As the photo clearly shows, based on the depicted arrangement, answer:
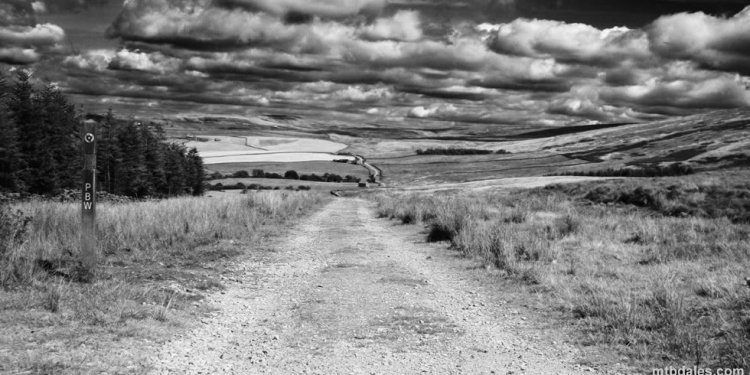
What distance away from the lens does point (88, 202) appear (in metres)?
8.65

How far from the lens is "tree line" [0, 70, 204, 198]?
141 ft

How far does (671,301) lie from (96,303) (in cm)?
734

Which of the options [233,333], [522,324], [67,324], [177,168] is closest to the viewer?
[67,324]

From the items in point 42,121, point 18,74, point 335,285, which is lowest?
point 335,285

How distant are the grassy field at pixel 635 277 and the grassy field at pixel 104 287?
5.11 m

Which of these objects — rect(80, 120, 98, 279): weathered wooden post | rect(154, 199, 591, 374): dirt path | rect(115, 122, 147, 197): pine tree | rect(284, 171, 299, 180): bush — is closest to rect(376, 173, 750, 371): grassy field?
rect(154, 199, 591, 374): dirt path

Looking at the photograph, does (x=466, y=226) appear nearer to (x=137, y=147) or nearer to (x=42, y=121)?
(x=42, y=121)

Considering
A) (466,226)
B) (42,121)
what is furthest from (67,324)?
(42,121)

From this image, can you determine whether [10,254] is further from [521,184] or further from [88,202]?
[521,184]

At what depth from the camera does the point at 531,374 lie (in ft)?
18.0

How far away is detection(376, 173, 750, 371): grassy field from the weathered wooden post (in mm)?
6922

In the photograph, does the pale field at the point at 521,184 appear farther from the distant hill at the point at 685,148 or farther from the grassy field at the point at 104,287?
the distant hill at the point at 685,148

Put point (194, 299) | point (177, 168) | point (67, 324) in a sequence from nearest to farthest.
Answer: point (67, 324), point (194, 299), point (177, 168)

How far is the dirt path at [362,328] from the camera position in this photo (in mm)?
5695
